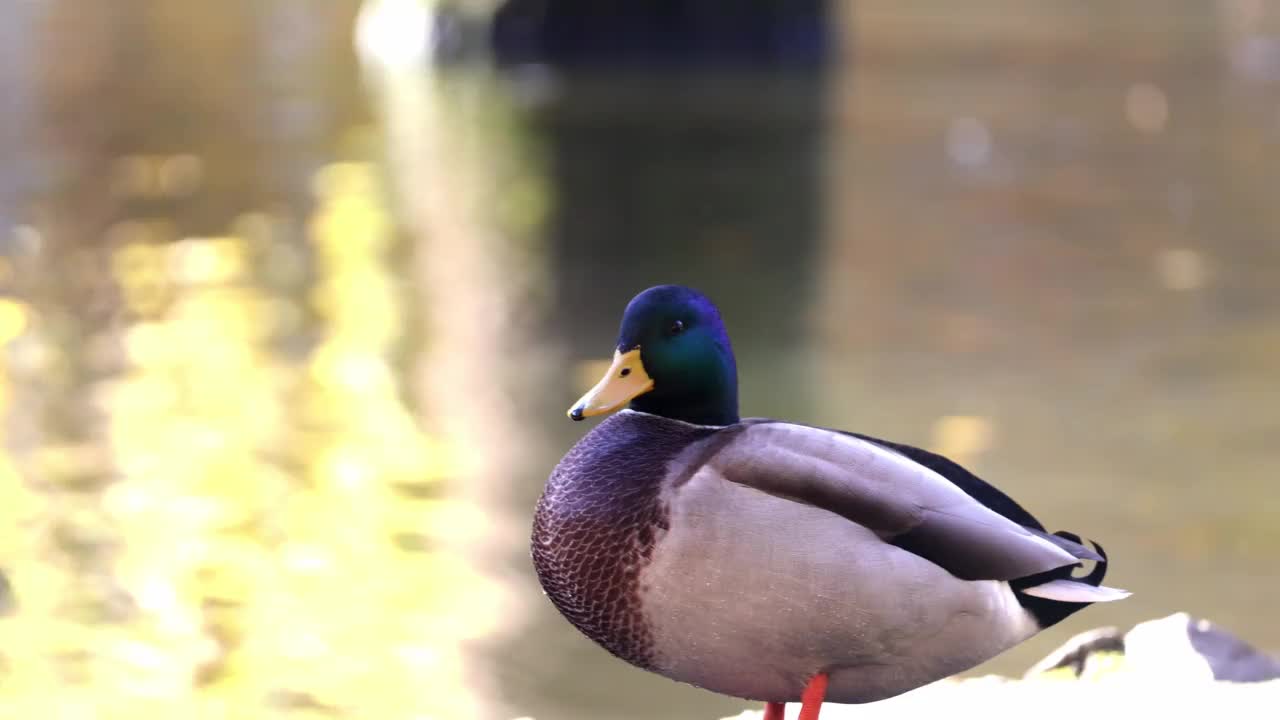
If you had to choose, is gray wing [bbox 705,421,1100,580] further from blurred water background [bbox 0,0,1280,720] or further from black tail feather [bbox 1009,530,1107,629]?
blurred water background [bbox 0,0,1280,720]

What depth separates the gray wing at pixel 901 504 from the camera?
2.25 meters

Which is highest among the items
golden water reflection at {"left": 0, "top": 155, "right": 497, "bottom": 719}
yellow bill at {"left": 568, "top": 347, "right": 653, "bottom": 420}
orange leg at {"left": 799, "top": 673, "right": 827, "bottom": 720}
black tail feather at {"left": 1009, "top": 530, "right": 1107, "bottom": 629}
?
yellow bill at {"left": 568, "top": 347, "right": 653, "bottom": 420}

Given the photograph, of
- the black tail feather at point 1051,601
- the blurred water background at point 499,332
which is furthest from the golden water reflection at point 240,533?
the black tail feather at point 1051,601

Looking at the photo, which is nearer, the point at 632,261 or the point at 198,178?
the point at 632,261

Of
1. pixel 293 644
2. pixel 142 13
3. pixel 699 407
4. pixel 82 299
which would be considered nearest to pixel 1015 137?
pixel 82 299

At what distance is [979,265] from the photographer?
827 centimetres

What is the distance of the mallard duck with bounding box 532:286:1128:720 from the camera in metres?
2.22

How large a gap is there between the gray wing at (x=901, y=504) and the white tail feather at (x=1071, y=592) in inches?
1.5

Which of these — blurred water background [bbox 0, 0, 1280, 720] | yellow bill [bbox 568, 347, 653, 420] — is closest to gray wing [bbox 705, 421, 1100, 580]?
yellow bill [bbox 568, 347, 653, 420]

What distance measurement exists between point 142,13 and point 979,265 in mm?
16225

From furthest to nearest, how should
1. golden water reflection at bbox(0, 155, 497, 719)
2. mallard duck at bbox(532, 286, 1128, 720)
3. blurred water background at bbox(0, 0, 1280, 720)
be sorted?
1. blurred water background at bbox(0, 0, 1280, 720)
2. golden water reflection at bbox(0, 155, 497, 719)
3. mallard duck at bbox(532, 286, 1128, 720)

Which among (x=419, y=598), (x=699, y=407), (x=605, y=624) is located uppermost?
(x=699, y=407)

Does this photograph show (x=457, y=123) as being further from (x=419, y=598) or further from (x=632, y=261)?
(x=419, y=598)

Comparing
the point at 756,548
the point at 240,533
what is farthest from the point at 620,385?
the point at 240,533
